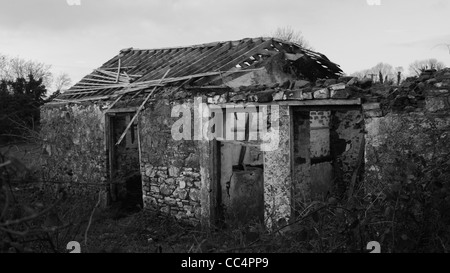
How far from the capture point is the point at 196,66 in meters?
7.68

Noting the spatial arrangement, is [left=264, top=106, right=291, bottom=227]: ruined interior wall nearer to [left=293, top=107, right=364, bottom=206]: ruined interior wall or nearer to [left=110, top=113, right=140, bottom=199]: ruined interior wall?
[left=293, top=107, right=364, bottom=206]: ruined interior wall

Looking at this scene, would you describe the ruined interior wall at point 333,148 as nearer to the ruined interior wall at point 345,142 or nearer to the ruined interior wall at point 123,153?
the ruined interior wall at point 345,142

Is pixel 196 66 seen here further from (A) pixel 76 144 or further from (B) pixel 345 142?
(A) pixel 76 144

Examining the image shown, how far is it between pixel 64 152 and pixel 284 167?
21.3ft

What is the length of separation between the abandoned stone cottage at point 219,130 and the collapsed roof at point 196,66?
0.03 m

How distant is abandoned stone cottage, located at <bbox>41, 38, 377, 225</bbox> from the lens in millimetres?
5797

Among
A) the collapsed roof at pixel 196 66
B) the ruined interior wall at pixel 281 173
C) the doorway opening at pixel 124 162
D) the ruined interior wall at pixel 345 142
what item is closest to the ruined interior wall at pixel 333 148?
the ruined interior wall at pixel 345 142

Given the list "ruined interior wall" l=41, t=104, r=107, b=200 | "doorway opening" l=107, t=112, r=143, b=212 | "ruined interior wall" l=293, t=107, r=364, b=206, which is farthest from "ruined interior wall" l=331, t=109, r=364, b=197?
"ruined interior wall" l=41, t=104, r=107, b=200

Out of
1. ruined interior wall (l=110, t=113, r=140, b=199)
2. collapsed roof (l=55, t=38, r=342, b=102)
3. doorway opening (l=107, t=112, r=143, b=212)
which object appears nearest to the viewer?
collapsed roof (l=55, t=38, r=342, b=102)

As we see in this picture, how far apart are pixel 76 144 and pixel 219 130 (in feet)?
14.8

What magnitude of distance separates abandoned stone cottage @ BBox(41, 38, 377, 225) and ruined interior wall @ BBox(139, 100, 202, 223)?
19 mm
